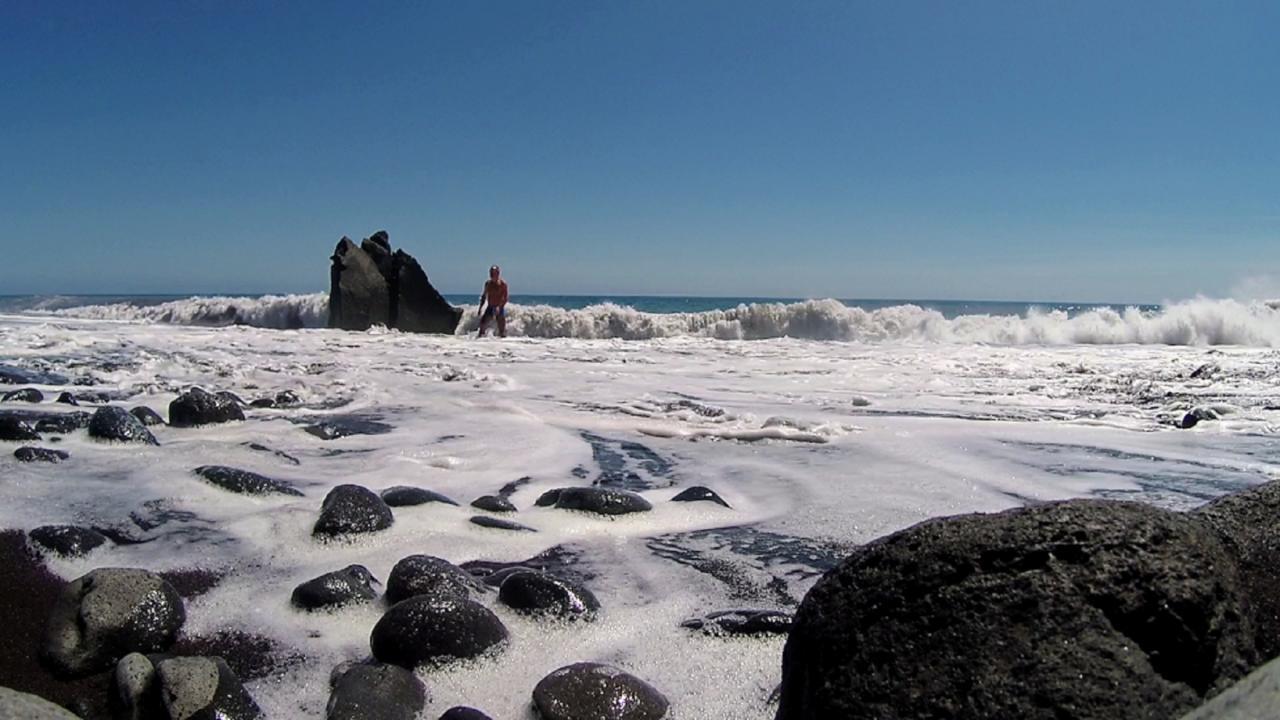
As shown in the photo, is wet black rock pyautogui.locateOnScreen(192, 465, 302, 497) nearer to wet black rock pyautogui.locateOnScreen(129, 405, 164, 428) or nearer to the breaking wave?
wet black rock pyautogui.locateOnScreen(129, 405, 164, 428)

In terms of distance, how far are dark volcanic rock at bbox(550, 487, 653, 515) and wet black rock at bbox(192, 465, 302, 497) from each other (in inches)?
38.8

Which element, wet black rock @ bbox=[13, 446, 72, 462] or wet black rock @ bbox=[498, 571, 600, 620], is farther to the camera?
wet black rock @ bbox=[13, 446, 72, 462]

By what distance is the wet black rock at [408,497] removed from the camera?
2.95 meters

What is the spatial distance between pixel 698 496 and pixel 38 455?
8.43ft

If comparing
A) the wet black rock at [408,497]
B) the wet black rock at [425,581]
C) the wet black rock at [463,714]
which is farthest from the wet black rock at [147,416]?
the wet black rock at [463,714]

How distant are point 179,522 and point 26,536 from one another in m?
0.41

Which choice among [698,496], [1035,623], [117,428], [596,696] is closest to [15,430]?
[117,428]

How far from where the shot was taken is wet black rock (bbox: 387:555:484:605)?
6.95ft

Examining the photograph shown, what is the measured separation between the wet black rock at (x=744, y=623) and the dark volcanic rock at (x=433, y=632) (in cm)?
48

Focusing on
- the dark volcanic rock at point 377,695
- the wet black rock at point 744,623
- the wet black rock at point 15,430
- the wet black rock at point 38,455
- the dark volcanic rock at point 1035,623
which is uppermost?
the dark volcanic rock at point 1035,623

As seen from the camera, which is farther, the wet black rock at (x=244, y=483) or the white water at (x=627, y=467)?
the wet black rock at (x=244, y=483)

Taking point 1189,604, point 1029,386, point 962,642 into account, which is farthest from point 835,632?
point 1029,386

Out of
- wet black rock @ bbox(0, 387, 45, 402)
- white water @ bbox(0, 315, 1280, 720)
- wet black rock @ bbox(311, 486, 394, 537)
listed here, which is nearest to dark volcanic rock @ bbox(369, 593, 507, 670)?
white water @ bbox(0, 315, 1280, 720)

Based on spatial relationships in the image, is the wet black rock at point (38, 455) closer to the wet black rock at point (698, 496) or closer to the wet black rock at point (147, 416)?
the wet black rock at point (147, 416)
